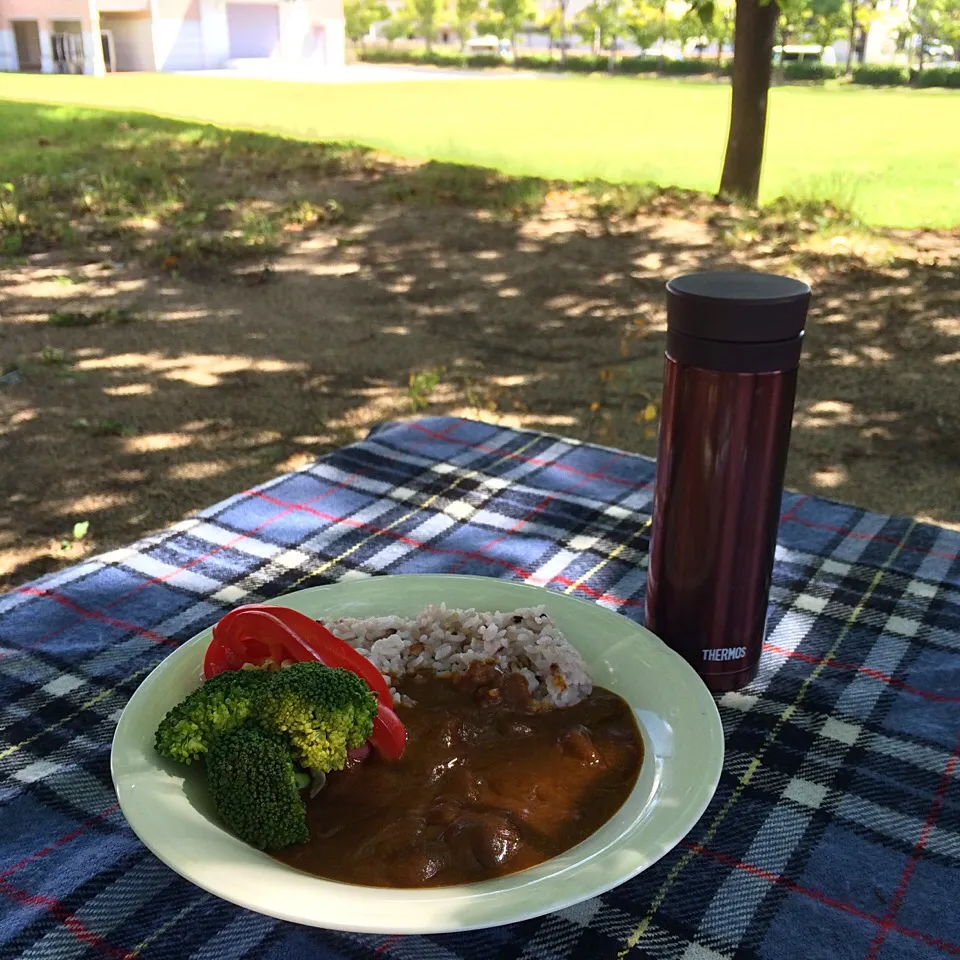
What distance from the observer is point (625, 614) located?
4.87 ft

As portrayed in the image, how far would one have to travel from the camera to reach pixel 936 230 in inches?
307

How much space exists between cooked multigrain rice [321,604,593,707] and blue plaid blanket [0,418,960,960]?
0.22 metres

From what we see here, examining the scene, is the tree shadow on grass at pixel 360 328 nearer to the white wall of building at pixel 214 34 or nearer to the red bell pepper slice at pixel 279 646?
the red bell pepper slice at pixel 279 646

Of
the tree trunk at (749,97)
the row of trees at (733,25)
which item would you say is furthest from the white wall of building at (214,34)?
the tree trunk at (749,97)

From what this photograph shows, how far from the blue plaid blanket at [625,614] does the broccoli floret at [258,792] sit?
0.12 meters

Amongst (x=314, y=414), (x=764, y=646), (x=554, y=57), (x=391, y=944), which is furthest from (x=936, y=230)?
(x=554, y=57)

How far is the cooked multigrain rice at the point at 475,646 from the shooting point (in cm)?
112

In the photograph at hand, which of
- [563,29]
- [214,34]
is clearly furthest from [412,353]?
[563,29]

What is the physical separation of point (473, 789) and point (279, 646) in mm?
271

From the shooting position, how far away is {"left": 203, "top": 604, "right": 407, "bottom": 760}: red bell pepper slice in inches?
40.9

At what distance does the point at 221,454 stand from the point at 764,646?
3206 millimetres

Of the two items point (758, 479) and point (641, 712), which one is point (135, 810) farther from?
point (758, 479)

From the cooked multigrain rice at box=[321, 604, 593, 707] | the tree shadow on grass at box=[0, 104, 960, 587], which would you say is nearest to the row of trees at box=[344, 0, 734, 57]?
the tree shadow on grass at box=[0, 104, 960, 587]

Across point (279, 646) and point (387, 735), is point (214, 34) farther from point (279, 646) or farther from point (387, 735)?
point (387, 735)
